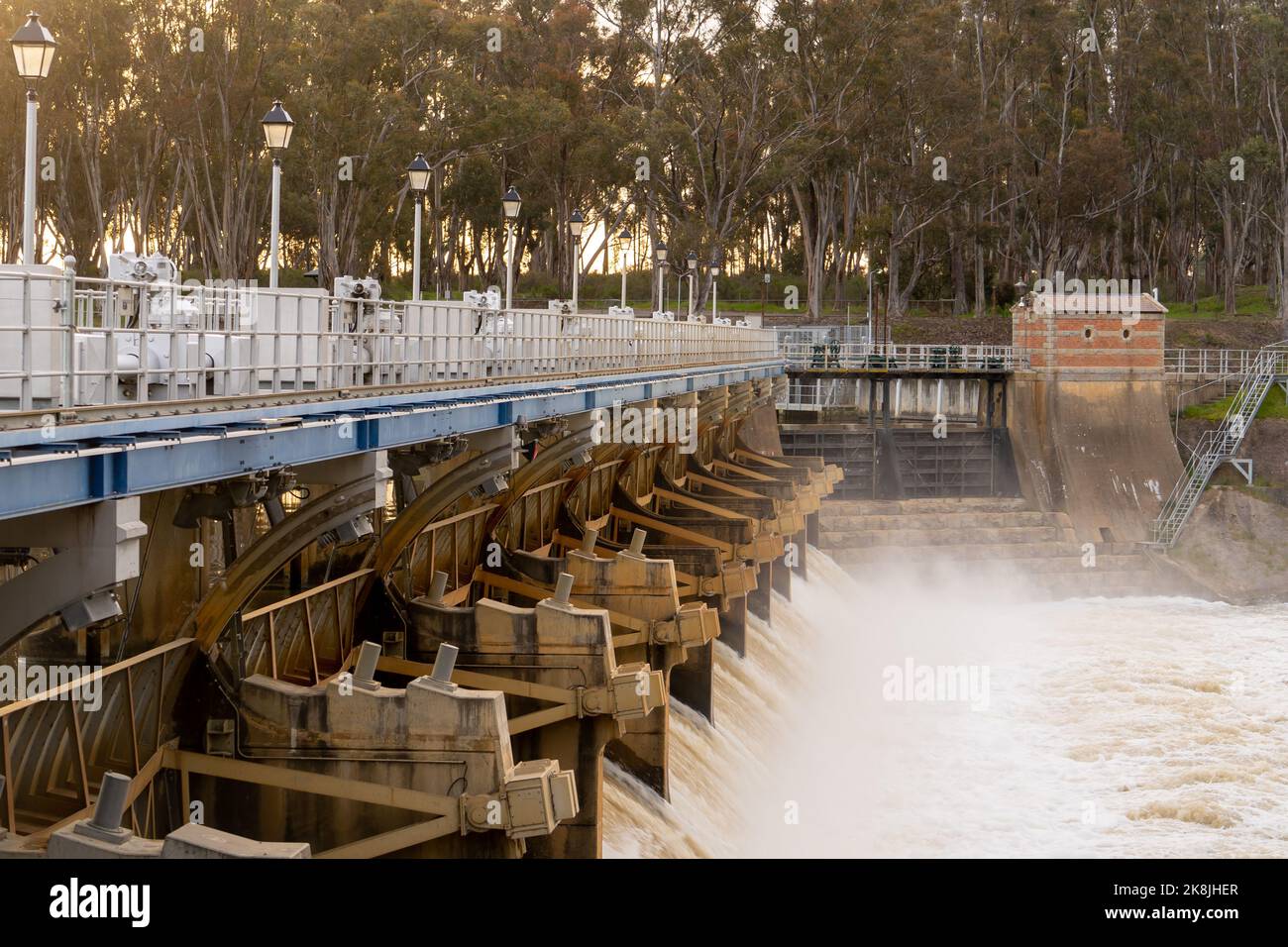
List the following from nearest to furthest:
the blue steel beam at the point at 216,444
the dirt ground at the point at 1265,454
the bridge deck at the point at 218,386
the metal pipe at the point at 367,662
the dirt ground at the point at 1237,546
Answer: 1. the blue steel beam at the point at 216,444
2. the bridge deck at the point at 218,386
3. the metal pipe at the point at 367,662
4. the dirt ground at the point at 1237,546
5. the dirt ground at the point at 1265,454

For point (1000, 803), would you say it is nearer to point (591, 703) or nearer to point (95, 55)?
point (591, 703)

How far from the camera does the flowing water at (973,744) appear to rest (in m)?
21.4

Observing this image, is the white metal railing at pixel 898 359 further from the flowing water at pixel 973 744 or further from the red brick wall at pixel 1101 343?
the flowing water at pixel 973 744

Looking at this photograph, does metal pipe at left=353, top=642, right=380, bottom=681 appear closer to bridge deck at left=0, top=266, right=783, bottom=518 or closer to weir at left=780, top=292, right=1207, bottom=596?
bridge deck at left=0, top=266, right=783, bottom=518

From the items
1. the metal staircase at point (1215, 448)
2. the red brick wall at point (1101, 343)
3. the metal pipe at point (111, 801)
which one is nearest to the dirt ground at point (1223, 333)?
the metal staircase at point (1215, 448)

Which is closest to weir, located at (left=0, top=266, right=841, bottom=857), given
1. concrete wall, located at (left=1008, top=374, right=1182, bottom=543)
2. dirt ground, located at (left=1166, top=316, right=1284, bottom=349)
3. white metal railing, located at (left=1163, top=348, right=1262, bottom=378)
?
concrete wall, located at (left=1008, top=374, right=1182, bottom=543)

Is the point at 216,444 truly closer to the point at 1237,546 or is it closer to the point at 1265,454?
the point at 1237,546

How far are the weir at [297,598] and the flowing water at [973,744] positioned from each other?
1.90 meters

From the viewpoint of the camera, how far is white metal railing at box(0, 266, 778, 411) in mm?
9867

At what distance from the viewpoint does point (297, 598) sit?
14.5 meters

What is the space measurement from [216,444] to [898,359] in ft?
149

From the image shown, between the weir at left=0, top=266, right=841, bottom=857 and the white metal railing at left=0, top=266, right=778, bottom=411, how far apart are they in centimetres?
7

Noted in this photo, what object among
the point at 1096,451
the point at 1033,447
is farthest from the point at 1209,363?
the point at 1033,447
